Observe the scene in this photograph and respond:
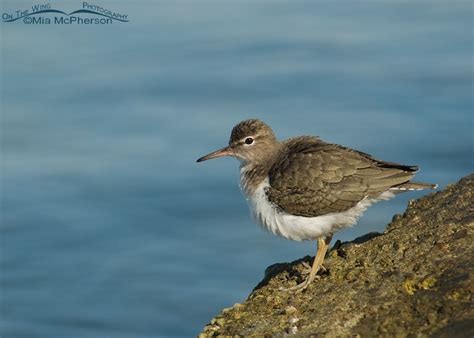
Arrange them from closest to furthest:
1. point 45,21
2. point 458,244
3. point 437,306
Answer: point 437,306, point 458,244, point 45,21

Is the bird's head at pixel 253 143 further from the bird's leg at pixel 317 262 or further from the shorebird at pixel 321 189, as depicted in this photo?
the bird's leg at pixel 317 262

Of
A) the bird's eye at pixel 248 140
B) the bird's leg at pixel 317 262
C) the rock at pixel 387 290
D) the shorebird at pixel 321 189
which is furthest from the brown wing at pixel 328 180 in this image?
the bird's eye at pixel 248 140

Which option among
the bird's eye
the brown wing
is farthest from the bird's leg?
the bird's eye

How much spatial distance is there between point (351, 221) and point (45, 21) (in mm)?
11609

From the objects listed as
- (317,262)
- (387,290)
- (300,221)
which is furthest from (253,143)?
(387,290)

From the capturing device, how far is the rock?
7.06 metres

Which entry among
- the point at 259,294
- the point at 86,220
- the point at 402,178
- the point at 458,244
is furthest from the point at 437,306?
the point at 86,220

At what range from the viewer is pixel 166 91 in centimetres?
1675

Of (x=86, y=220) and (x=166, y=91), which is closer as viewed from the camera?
(x=86, y=220)

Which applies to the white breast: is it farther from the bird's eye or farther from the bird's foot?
the bird's eye

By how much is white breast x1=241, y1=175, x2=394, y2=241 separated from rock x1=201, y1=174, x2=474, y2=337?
12.5 inches

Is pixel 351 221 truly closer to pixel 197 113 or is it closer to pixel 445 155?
pixel 445 155

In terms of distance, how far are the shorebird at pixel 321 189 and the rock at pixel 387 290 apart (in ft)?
1.19

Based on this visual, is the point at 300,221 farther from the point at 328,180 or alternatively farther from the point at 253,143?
the point at 253,143
